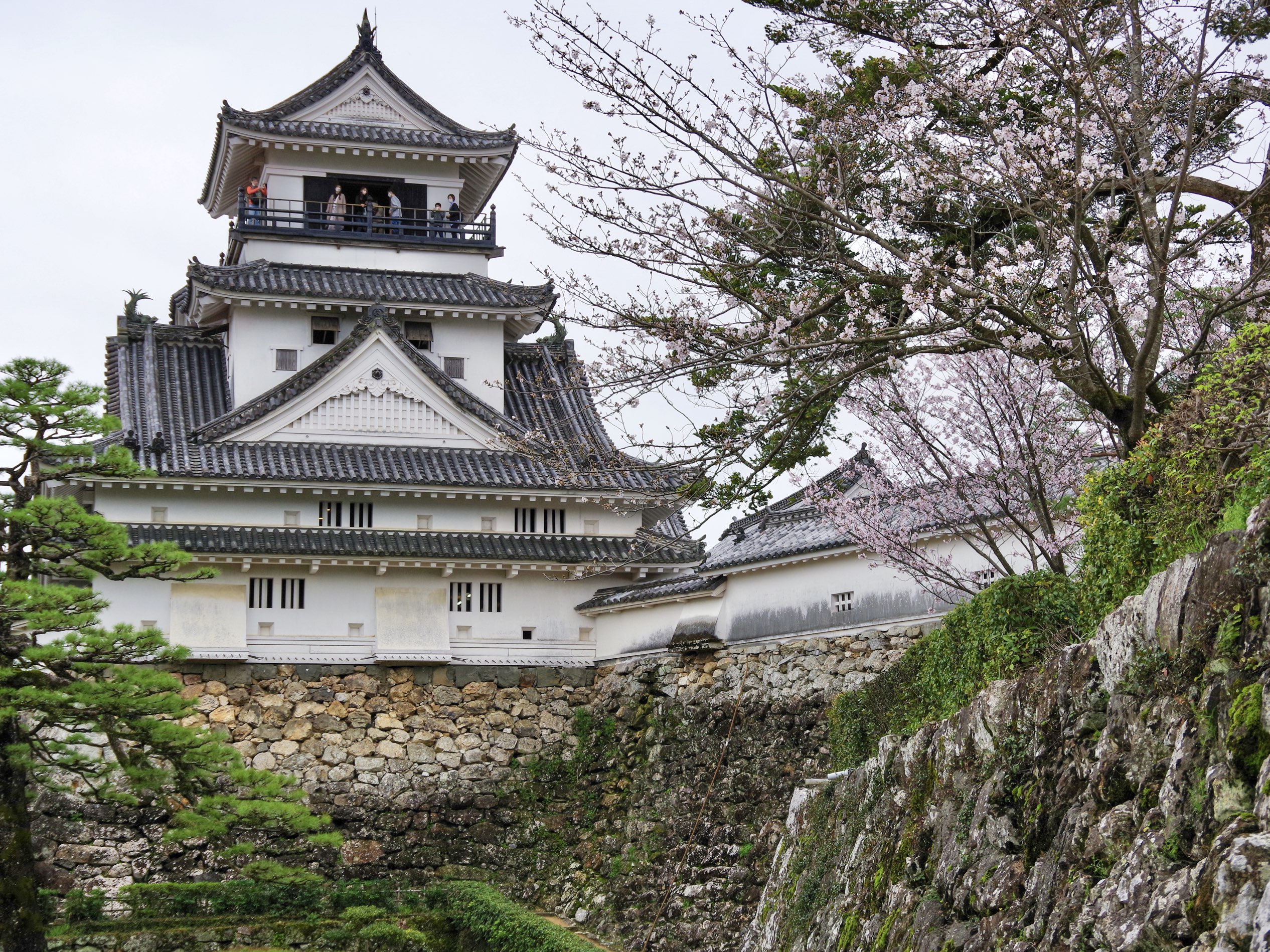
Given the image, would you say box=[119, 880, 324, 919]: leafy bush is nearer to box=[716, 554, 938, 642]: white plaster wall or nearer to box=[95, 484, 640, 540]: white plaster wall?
box=[95, 484, 640, 540]: white plaster wall

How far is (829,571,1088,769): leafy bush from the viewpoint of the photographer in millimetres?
10562

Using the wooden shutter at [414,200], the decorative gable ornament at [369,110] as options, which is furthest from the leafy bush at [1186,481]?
the decorative gable ornament at [369,110]

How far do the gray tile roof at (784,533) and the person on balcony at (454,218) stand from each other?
834cm

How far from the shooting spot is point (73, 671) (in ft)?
60.3

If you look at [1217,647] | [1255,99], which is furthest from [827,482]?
[1217,647]

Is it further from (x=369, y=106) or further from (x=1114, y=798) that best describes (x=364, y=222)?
(x=1114, y=798)

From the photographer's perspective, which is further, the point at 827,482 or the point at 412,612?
the point at 412,612

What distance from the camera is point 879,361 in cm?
1104

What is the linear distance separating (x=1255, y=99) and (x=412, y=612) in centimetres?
1591

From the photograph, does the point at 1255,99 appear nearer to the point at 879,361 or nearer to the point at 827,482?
the point at 879,361

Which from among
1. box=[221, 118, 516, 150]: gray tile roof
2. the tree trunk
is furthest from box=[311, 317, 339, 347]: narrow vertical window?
the tree trunk

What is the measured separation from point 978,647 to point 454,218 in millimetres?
18625

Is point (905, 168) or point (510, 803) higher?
point (905, 168)

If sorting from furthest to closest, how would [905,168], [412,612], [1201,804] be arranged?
[412,612] < [905,168] < [1201,804]
